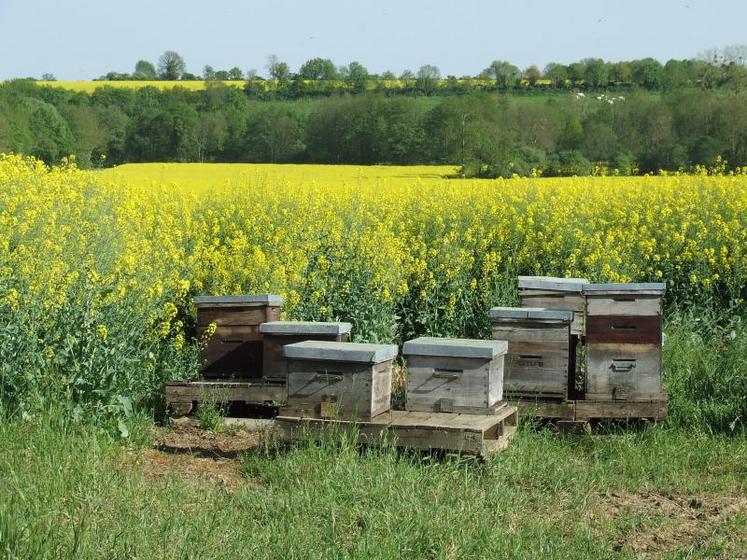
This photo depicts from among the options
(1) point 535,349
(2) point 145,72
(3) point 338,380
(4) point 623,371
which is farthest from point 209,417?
(2) point 145,72

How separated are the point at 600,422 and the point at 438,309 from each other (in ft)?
10.6

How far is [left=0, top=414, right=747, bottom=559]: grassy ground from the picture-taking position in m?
4.38

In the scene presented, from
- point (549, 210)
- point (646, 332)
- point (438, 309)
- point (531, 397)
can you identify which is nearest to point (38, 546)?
point (531, 397)

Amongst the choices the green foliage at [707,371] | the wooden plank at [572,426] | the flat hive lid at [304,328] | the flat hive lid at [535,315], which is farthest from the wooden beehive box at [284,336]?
the green foliage at [707,371]

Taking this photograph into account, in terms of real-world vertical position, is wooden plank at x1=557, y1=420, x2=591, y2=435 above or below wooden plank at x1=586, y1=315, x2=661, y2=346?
below

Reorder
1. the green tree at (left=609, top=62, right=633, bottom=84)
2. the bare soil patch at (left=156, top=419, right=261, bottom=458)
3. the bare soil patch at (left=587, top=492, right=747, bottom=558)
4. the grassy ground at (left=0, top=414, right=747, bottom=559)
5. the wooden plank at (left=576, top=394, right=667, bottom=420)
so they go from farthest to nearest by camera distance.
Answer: the green tree at (left=609, top=62, right=633, bottom=84)
the wooden plank at (left=576, top=394, right=667, bottom=420)
the bare soil patch at (left=156, top=419, right=261, bottom=458)
the bare soil patch at (left=587, top=492, right=747, bottom=558)
the grassy ground at (left=0, top=414, right=747, bottom=559)

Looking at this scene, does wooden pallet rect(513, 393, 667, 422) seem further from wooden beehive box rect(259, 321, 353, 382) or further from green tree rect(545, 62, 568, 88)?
green tree rect(545, 62, 568, 88)

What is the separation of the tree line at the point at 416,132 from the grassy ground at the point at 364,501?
20.9 meters

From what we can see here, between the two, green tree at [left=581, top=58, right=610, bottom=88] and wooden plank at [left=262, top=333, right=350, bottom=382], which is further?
green tree at [left=581, top=58, right=610, bottom=88]

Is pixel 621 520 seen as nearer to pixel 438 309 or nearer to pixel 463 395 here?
pixel 463 395

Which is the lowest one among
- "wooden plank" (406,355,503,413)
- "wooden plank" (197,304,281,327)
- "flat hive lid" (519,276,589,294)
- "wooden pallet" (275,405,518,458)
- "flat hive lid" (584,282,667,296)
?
"wooden pallet" (275,405,518,458)

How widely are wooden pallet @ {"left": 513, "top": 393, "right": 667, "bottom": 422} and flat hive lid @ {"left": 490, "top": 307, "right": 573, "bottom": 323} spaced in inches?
23.9

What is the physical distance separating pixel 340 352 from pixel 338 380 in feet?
0.62

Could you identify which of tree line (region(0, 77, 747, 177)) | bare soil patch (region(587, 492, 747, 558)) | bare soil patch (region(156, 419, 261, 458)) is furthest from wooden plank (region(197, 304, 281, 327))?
tree line (region(0, 77, 747, 177))
